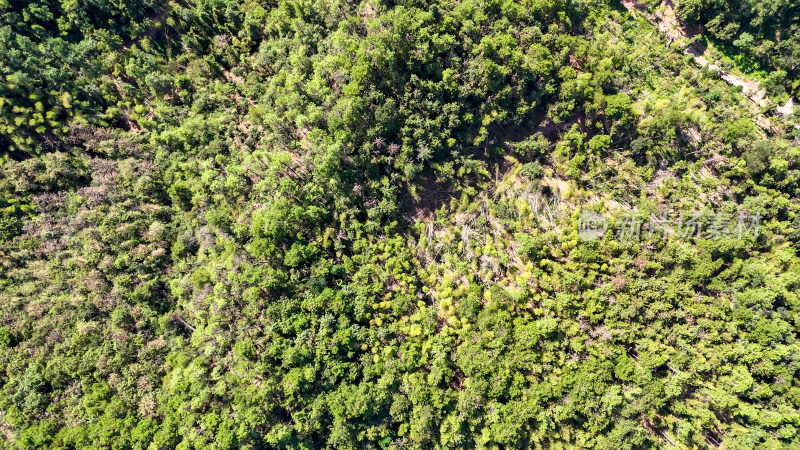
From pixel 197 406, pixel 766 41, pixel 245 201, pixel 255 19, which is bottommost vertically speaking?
pixel 197 406

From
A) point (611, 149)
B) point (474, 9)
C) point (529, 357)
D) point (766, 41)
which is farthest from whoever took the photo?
point (766, 41)

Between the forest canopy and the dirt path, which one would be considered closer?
the forest canopy

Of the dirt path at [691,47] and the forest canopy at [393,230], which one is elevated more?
the dirt path at [691,47]

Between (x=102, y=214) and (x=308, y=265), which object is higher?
(x=308, y=265)

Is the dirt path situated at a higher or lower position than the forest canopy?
higher

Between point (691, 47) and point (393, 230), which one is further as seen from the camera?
point (691, 47)

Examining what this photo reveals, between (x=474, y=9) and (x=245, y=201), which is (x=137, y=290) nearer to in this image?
(x=245, y=201)

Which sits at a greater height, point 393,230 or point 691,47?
point 691,47

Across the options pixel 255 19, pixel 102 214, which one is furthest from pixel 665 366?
pixel 102 214

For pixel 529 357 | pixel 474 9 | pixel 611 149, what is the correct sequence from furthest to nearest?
1. pixel 611 149
2. pixel 474 9
3. pixel 529 357

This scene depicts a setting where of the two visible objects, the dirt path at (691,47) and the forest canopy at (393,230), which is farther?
the dirt path at (691,47)

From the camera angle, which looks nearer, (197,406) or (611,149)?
(197,406)
